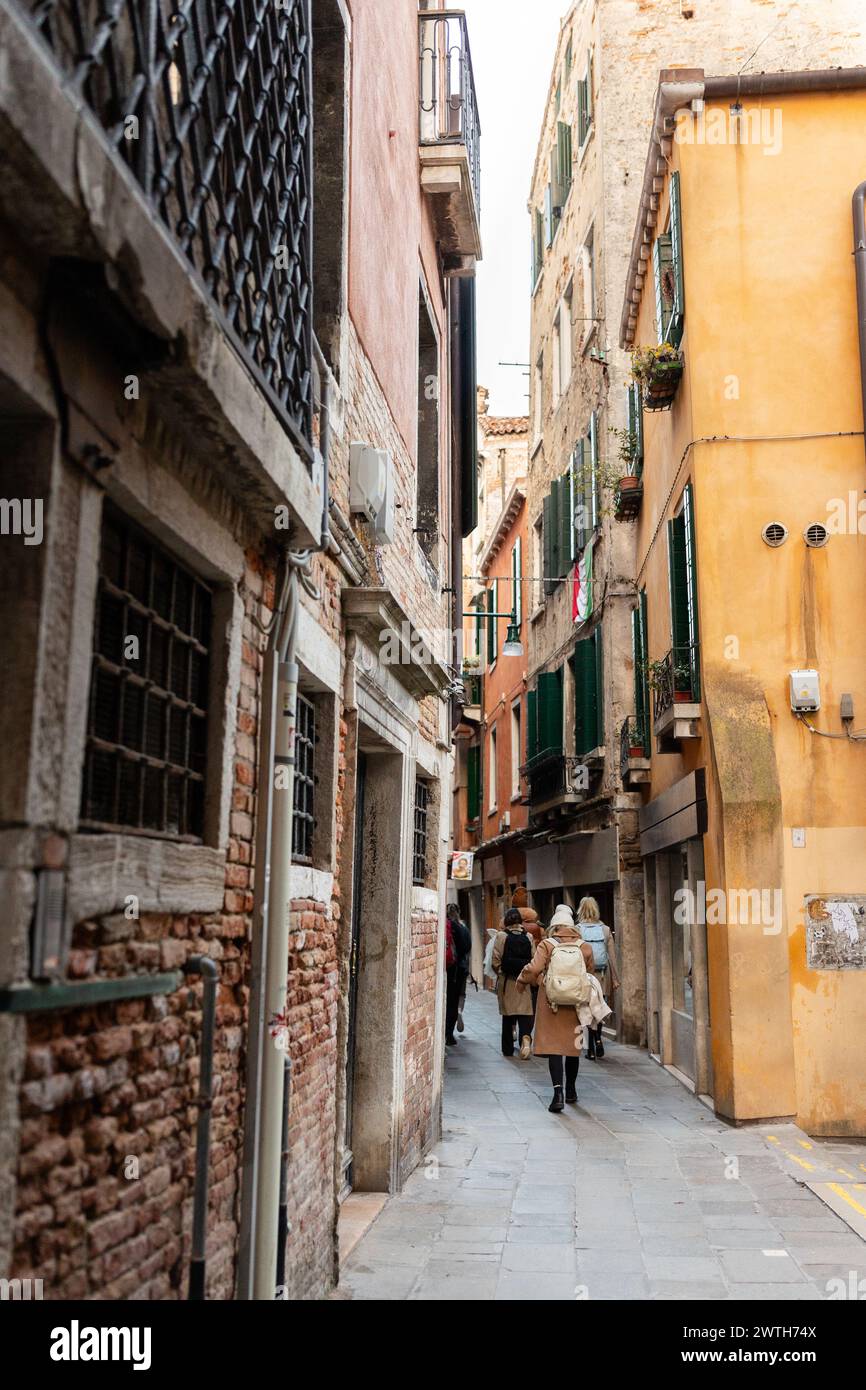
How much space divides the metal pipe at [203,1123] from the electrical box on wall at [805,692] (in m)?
7.63

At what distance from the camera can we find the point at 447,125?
9.84 m

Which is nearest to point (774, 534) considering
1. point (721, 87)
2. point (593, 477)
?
point (721, 87)

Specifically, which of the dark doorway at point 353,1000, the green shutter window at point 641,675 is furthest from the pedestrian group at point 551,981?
the dark doorway at point 353,1000

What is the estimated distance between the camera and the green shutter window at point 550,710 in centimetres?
2059

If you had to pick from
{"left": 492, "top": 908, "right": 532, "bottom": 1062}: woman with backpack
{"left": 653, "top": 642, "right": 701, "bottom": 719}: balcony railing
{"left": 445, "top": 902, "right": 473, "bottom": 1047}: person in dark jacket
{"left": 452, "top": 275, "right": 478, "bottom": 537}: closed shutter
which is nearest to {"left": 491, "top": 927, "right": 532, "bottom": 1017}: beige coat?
{"left": 492, "top": 908, "right": 532, "bottom": 1062}: woman with backpack

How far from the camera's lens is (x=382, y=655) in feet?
24.1

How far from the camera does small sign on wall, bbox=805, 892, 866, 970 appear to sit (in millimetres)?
10250

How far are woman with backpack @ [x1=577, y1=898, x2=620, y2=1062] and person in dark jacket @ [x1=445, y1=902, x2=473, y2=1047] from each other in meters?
1.36

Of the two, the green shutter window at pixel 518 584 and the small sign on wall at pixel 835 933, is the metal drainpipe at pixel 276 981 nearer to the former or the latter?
the small sign on wall at pixel 835 933

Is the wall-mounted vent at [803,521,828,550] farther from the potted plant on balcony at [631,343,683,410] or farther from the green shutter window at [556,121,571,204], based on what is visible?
the green shutter window at [556,121,571,204]

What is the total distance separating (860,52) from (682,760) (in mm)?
11335

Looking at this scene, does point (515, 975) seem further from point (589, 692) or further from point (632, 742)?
point (589, 692)

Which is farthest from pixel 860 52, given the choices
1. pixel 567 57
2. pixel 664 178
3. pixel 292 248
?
pixel 292 248
